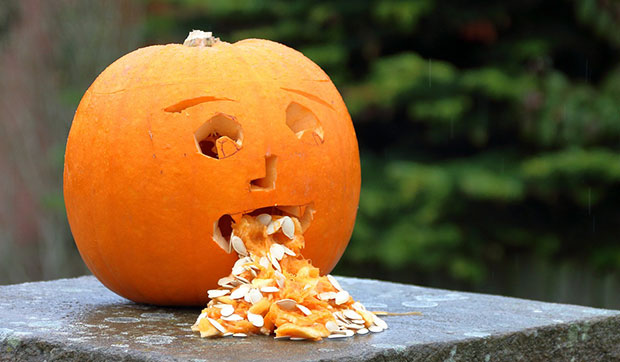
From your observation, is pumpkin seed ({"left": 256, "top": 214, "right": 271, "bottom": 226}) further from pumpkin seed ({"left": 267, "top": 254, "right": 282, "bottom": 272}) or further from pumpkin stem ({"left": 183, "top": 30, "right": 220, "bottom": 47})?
pumpkin stem ({"left": 183, "top": 30, "right": 220, "bottom": 47})

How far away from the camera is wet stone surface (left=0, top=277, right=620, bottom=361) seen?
248cm

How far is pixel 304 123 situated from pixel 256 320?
0.79 meters

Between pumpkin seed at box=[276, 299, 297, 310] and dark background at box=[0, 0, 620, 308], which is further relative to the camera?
dark background at box=[0, 0, 620, 308]

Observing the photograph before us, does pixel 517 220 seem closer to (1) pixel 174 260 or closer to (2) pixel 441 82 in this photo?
(2) pixel 441 82

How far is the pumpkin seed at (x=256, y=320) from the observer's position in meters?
2.70

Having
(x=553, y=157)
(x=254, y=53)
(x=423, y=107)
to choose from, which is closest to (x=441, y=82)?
(x=423, y=107)

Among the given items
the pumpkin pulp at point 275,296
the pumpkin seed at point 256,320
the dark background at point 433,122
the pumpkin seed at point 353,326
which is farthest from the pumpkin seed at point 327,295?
the dark background at point 433,122

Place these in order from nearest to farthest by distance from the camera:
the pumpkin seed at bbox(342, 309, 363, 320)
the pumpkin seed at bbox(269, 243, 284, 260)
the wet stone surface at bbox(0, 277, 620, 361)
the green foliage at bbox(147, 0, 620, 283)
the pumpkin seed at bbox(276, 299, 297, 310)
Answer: the wet stone surface at bbox(0, 277, 620, 361), the pumpkin seed at bbox(276, 299, 297, 310), the pumpkin seed at bbox(342, 309, 363, 320), the pumpkin seed at bbox(269, 243, 284, 260), the green foliage at bbox(147, 0, 620, 283)

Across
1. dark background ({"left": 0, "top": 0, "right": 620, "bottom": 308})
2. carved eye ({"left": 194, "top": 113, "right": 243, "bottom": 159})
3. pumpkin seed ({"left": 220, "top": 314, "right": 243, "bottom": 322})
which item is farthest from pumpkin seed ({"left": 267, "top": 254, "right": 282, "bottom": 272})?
dark background ({"left": 0, "top": 0, "right": 620, "bottom": 308})

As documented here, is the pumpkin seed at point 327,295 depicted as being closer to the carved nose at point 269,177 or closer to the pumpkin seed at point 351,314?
the pumpkin seed at point 351,314

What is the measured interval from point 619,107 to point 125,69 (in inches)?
196

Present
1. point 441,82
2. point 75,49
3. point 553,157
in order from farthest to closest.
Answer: point 75,49
point 441,82
point 553,157

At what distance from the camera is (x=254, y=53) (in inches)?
125

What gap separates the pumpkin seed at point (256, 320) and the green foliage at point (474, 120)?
14.0ft
